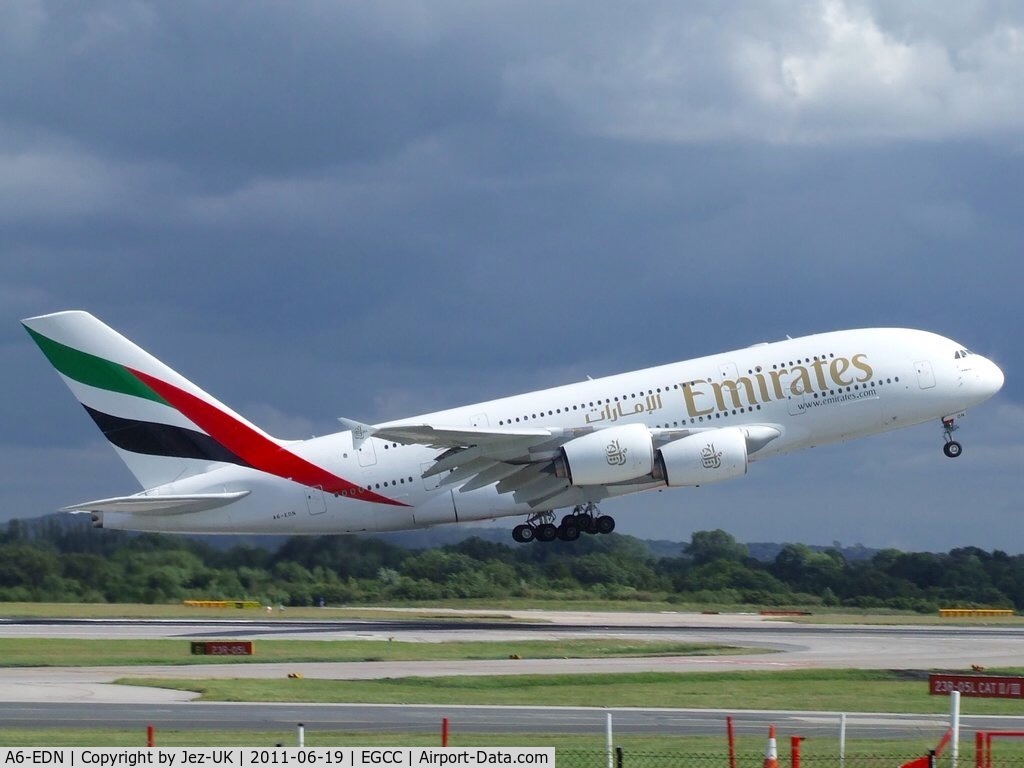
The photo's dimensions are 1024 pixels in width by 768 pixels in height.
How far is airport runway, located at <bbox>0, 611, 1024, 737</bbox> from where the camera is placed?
2958 cm

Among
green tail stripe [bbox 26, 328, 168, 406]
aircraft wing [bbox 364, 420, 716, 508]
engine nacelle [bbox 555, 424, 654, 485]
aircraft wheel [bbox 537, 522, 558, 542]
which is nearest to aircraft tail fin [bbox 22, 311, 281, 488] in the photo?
green tail stripe [bbox 26, 328, 168, 406]

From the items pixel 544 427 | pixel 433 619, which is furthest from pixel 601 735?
pixel 433 619

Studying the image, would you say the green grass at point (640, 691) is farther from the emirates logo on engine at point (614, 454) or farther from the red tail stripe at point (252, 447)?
the red tail stripe at point (252, 447)

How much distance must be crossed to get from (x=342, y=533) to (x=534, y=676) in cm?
1571

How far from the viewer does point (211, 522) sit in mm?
51906

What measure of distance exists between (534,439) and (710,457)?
235 inches

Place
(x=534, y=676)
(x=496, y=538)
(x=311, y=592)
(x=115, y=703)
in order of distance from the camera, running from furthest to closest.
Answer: (x=496, y=538) → (x=311, y=592) → (x=534, y=676) → (x=115, y=703)

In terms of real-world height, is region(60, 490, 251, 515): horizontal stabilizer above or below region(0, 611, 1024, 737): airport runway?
above

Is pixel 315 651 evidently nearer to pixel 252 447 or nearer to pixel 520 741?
pixel 252 447

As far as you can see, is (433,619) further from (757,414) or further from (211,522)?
(757,414)
